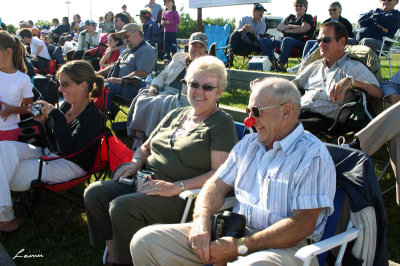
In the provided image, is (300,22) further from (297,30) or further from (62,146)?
(62,146)

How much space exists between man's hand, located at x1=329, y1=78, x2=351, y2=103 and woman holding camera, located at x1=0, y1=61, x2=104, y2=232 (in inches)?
85.1

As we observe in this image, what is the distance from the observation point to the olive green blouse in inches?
111

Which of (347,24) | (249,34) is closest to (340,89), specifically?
(347,24)

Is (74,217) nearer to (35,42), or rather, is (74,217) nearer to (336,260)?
(336,260)

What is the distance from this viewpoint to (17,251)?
335cm

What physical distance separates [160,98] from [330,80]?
1.89m

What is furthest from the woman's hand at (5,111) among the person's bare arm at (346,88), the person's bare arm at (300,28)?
the person's bare arm at (300,28)

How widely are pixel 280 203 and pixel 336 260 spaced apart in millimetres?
402

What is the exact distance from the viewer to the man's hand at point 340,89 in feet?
12.1

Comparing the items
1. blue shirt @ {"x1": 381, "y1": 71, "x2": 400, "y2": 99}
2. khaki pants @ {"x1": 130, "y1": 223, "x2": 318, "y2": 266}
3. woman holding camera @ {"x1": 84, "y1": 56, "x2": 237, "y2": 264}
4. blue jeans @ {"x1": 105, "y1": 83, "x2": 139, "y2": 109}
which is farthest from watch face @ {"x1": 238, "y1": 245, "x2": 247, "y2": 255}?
blue jeans @ {"x1": 105, "y1": 83, "x2": 139, "y2": 109}

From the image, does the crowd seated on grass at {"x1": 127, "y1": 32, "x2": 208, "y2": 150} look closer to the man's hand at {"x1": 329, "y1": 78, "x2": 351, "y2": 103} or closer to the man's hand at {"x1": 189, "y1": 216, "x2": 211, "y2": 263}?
the man's hand at {"x1": 329, "y1": 78, "x2": 351, "y2": 103}

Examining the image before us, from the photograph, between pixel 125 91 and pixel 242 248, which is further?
pixel 125 91

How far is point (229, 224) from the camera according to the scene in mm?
2137

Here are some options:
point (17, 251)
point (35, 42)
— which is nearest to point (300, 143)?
point (17, 251)
